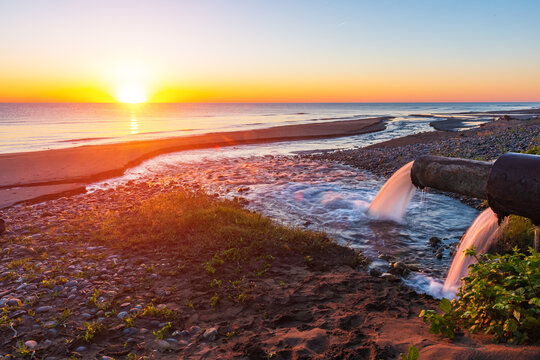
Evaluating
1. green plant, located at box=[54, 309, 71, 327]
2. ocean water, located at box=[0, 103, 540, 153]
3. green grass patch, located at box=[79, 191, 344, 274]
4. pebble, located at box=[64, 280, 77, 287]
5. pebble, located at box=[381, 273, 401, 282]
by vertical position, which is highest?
ocean water, located at box=[0, 103, 540, 153]

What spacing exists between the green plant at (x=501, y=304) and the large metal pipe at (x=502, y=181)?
2.10ft

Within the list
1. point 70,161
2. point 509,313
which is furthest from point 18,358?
point 70,161

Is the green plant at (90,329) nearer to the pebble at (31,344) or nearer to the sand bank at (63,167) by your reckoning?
the pebble at (31,344)

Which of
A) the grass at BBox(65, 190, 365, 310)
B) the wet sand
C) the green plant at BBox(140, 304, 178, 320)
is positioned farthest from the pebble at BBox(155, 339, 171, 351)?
the grass at BBox(65, 190, 365, 310)

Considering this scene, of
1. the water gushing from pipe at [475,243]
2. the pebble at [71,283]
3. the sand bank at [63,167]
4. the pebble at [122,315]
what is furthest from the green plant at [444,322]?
the sand bank at [63,167]

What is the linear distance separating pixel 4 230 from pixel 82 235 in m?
2.34

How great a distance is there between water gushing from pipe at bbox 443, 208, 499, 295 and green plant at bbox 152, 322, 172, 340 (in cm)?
516

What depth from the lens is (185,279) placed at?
22.7 feet

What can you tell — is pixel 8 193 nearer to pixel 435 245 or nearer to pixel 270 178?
pixel 270 178

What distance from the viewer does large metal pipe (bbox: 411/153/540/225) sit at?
366cm

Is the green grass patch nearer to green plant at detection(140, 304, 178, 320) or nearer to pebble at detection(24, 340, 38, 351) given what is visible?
green plant at detection(140, 304, 178, 320)

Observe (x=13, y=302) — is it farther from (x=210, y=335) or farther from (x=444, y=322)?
(x=444, y=322)

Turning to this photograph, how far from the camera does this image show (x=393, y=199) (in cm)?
1044

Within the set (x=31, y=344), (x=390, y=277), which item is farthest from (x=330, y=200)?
(x=31, y=344)
